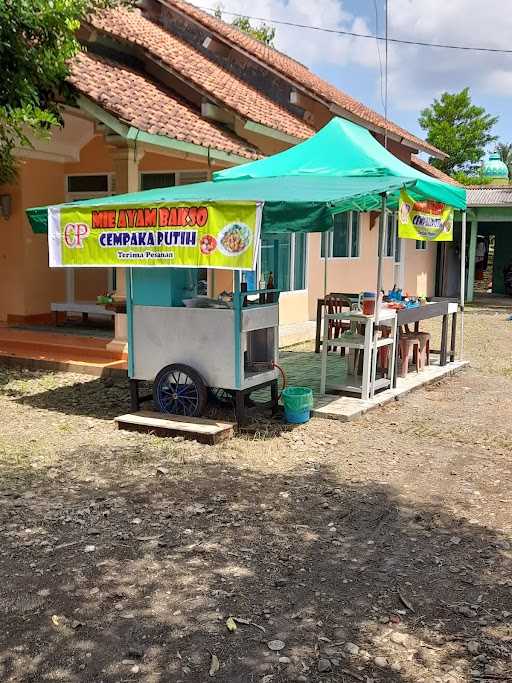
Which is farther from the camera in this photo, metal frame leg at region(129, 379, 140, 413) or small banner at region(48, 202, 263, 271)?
metal frame leg at region(129, 379, 140, 413)

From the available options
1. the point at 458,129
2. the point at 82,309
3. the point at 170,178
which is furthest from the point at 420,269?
the point at 458,129

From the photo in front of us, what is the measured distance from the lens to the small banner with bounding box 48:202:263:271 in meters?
5.61

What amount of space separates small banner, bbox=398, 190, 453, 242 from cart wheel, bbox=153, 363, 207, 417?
9.39 ft

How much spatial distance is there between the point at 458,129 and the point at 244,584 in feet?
163

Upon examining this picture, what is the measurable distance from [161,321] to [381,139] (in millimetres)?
12197

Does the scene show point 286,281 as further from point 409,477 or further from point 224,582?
point 224,582

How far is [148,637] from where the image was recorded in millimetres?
2996

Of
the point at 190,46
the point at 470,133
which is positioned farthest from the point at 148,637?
the point at 470,133

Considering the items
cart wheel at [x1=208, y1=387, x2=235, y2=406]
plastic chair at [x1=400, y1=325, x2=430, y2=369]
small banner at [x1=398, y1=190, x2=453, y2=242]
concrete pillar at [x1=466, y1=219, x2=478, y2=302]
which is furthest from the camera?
concrete pillar at [x1=466, y1=219, x2=478, y2=302]

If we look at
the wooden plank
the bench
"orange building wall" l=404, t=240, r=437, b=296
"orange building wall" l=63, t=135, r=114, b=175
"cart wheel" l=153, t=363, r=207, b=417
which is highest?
"orange building wall" l=63, t=135, r=114, b=175

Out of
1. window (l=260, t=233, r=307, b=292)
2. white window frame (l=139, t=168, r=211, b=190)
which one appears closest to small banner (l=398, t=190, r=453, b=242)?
window (l=260, t=233, r=307, b=292)

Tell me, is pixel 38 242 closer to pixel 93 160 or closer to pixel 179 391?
pixel 93 160

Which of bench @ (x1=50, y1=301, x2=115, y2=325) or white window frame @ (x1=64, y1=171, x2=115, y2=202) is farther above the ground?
white window frame @ (x1=64, y1=171, x2=115, y2=202)

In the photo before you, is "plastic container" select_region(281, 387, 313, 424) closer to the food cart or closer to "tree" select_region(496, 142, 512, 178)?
the food cart
